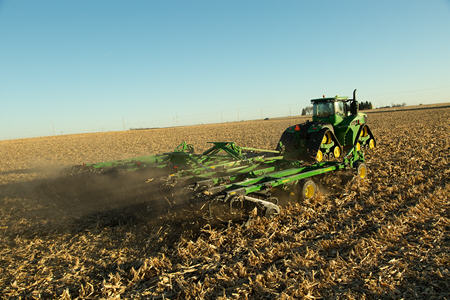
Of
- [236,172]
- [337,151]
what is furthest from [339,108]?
[236,172]

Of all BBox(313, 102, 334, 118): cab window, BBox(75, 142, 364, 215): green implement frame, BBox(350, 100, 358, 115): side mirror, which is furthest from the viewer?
BBox(350, 100, 358, 115): side mirror

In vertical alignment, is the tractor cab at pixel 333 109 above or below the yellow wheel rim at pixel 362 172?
above

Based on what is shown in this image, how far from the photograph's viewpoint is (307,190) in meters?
5.01

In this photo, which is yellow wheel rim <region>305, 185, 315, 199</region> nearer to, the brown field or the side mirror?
the brown field

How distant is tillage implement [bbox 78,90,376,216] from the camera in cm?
402

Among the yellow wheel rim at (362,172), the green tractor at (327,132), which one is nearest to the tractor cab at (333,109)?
the green tractor at (327,132)

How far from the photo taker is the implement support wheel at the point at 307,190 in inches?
191

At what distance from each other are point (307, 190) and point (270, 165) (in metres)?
1.45

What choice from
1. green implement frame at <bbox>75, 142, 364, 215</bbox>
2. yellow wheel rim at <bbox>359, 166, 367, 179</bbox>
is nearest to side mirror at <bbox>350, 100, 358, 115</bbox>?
green implement frame at <bbox>75, 142, 364, 215</bbox>

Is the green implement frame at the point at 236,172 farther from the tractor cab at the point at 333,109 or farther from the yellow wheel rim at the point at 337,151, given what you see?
the tractor cab at the point at 333,109

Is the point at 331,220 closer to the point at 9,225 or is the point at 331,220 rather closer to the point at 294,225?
the point at 294,225

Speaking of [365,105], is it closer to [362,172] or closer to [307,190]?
[362,172]

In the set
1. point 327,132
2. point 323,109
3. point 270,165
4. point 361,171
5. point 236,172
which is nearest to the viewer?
point 236,172

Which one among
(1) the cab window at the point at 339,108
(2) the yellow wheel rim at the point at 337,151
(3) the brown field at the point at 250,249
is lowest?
(3) the brown field at the point at 250,249
